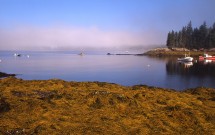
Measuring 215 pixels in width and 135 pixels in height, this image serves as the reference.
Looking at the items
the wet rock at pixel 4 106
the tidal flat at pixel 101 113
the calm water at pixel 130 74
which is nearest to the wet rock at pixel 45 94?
the tidal flat at pixel 101 113

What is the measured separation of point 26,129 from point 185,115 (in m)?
7.62

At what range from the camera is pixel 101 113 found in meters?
13.6

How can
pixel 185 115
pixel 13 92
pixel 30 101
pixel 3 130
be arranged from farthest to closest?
pixel 13 92 < pixel 30 101 < pixel 185 115 < pixel 3 130

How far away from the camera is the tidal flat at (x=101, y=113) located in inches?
462

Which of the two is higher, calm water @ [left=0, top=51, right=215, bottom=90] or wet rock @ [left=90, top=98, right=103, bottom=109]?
wet rock @ [left=90, top=98, right=103, bottom=109]

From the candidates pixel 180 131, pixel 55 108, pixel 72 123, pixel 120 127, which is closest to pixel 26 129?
pixel 72 123

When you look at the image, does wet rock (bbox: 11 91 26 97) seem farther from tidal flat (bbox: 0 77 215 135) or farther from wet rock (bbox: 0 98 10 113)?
wet rock (bbox: 0 98 10 113)

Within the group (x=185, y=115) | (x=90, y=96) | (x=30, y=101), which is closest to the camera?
(x=185, y=115)

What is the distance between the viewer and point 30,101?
48.8 ft

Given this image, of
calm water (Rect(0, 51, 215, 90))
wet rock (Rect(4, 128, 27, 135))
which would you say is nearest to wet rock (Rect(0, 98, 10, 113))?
wet rock (Rect(4, 128, 27, 135))

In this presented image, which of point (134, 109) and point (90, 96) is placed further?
point (90, 96)

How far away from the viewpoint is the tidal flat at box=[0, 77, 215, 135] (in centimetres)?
1174

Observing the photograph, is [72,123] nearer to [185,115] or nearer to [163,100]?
[185,115]

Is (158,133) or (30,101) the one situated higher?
(30,101)
